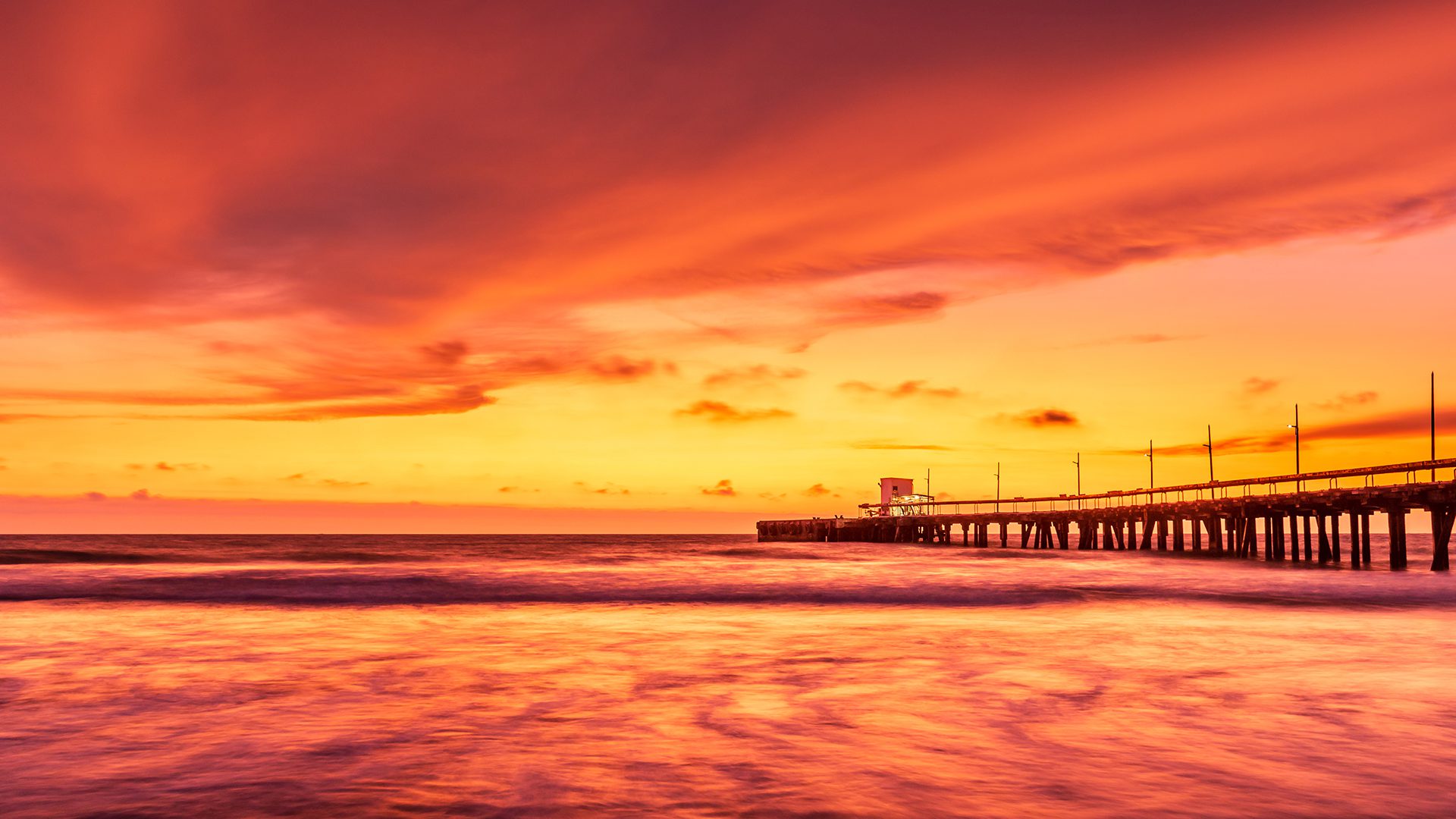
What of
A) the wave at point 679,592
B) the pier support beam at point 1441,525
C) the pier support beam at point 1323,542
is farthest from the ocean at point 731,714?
the pier support beam at point 1323,542

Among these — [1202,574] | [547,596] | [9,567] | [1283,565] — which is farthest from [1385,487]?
[9,567]

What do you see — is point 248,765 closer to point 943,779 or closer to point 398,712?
point 398,712

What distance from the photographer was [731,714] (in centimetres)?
1066

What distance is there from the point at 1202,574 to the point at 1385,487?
769cm

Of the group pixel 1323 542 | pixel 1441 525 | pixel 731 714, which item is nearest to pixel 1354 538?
pixel 1323 542

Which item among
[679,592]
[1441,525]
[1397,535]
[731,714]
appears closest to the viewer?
[731,714]

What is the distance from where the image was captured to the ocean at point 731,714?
7.36m

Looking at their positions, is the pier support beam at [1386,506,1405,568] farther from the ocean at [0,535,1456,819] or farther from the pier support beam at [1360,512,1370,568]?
the ocean at [0,535,1456,819]

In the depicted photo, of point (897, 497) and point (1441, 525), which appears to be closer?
point (1441, 525)

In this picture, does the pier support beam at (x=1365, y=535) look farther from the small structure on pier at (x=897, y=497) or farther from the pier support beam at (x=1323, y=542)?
the small structure on pier at (x=897, y=497)

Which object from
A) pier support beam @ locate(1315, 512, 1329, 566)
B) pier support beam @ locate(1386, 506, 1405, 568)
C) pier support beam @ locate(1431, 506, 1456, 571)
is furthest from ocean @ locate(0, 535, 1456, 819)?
pier support beam @ locate(1315, 512, 1329, 566)

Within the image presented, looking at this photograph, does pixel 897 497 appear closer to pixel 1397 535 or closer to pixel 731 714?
pixel 1397 535

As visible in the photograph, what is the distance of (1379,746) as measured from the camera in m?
8.91

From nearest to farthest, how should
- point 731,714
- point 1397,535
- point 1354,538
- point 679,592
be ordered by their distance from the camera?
point 731,714 → point 679,592 → point 1397,535 → point 1354,538
